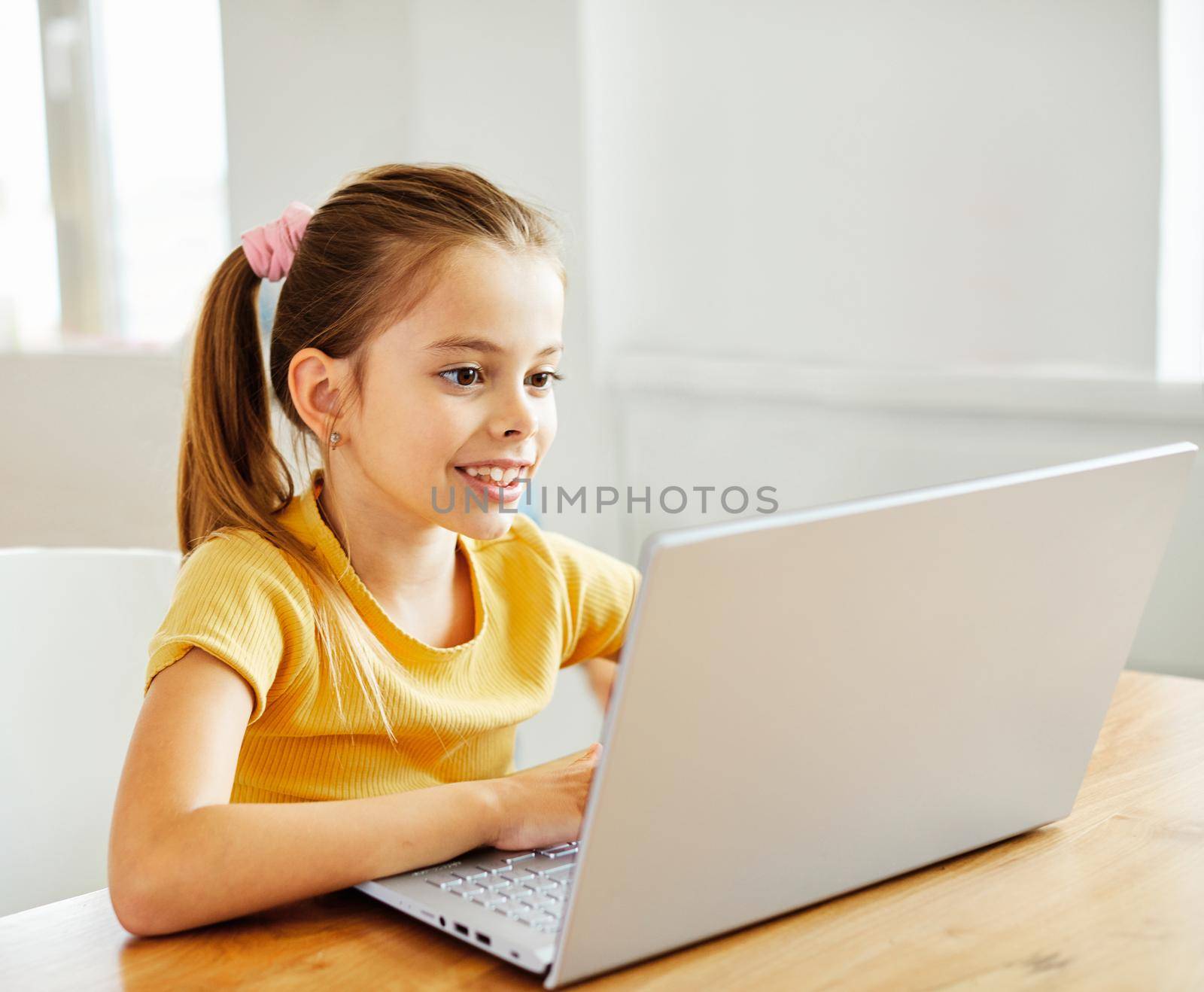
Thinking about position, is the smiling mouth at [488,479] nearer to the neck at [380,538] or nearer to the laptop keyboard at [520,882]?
the neck at [380,538]

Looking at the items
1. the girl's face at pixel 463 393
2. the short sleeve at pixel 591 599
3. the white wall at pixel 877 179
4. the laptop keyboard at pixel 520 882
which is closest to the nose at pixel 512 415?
the girl's face at pixel 463 393

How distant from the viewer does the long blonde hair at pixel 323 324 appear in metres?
0.98

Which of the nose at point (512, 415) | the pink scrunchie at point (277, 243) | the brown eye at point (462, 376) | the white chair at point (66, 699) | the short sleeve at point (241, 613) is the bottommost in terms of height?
the white chair at point (66, 699)

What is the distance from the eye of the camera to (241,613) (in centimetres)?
86

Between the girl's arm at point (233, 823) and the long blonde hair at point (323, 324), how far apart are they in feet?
0.59

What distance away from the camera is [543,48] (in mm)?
2105

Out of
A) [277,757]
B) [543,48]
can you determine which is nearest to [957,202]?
[543,48]

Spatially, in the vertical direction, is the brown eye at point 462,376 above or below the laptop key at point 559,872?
above

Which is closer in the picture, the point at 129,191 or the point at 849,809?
the point at 849,809

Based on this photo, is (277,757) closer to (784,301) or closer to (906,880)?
(906,880)

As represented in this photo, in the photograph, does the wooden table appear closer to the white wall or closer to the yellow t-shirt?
the yellow t-shirt

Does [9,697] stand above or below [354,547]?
below

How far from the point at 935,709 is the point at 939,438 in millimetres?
1179

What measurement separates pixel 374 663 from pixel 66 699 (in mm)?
357
